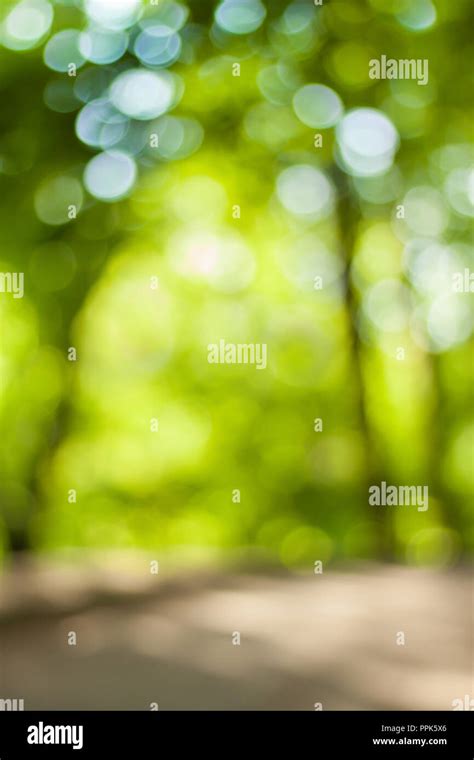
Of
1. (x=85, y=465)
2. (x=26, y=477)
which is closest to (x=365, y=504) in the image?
(x=85, y=465)

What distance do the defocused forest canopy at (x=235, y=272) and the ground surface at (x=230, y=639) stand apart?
0.42m

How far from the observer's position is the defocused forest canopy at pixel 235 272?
230cm

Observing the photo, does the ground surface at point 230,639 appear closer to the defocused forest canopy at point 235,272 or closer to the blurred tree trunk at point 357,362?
the defocused forest canopy at point 235,272

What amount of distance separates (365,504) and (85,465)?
1348mm

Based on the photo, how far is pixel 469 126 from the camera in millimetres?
2480

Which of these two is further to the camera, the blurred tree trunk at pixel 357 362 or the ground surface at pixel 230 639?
the blurred tree trunk at pixel 357 362

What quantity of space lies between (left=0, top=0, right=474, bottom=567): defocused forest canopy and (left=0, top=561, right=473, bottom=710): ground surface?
1.39 ft

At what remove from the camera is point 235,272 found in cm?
283

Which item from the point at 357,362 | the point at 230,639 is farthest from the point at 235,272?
the point at 230,639

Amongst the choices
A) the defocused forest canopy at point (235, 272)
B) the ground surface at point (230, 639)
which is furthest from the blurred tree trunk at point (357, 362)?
the ground surface at point (230, 639)

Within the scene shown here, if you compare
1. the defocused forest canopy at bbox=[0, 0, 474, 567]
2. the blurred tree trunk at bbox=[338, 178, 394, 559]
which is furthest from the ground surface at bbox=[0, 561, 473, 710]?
the blurred tree trunk at bbox=[338, 178, 394, 559]

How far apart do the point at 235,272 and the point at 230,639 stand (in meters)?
1.49

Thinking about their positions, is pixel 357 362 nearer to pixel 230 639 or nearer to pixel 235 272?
pixel 235 272

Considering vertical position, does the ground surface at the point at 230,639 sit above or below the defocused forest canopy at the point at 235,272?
below
